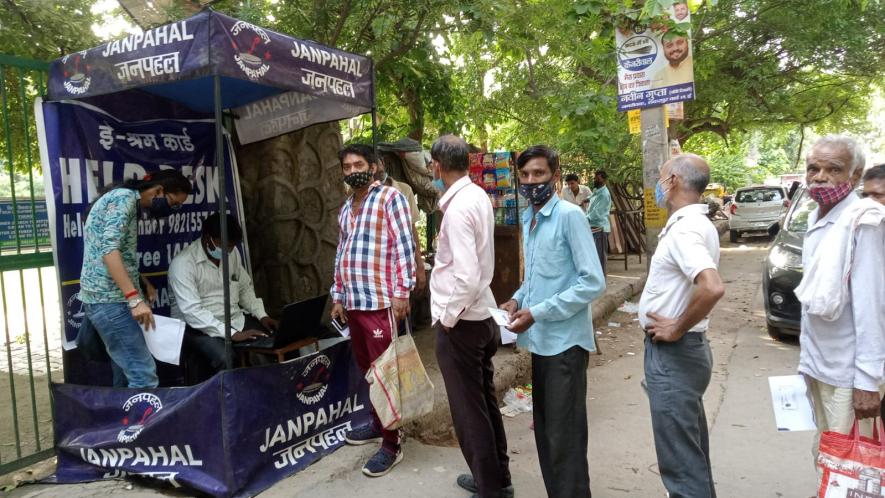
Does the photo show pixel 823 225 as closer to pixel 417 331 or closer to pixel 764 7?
pixel 417 331

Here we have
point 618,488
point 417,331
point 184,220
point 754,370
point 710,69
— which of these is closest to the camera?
point 618,488

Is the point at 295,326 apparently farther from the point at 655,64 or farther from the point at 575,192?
the point at 575,192

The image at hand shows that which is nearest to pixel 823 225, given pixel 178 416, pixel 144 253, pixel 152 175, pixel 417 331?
pixel 178 416

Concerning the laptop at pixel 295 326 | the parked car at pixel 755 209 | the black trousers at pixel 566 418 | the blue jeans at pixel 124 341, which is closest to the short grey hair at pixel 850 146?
the black trousers at pixel 566 418

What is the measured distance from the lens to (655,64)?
6609mm

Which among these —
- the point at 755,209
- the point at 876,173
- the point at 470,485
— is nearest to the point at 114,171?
the point at 470,485

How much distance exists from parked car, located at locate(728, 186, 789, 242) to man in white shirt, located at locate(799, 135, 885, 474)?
17402 millimetres

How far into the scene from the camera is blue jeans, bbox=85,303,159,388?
347cm

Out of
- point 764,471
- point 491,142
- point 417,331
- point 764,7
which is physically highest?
point 764,7

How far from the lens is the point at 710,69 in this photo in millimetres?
13258

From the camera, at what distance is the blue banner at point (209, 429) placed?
3273 mm

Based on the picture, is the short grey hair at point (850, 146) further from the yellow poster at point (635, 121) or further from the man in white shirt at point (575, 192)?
the man in white shirt at point (575, 192)

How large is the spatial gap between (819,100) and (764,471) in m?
17.9

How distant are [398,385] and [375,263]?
723 mm
